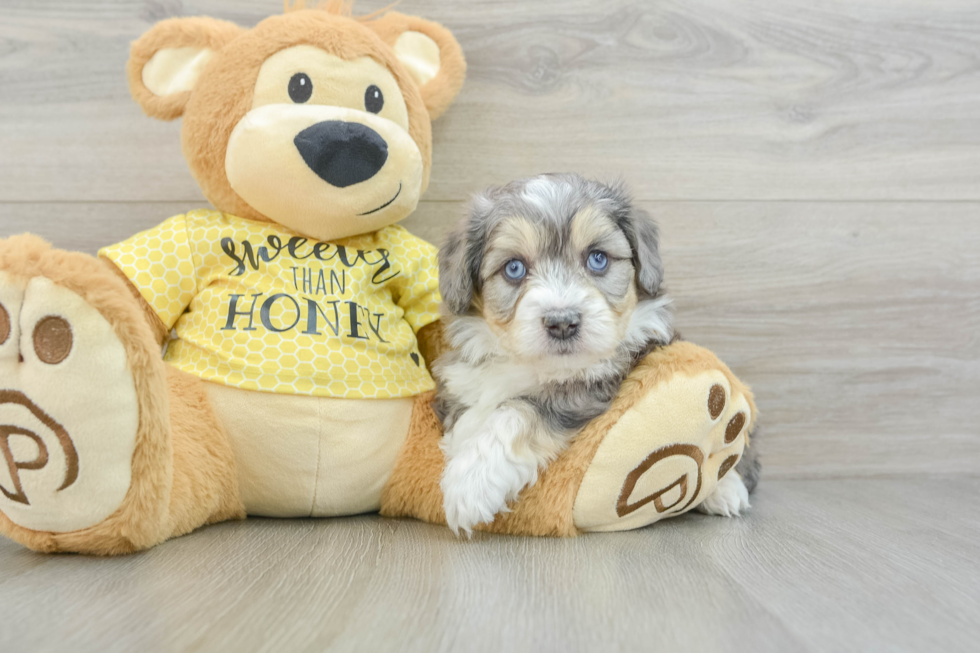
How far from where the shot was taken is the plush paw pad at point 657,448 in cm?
164

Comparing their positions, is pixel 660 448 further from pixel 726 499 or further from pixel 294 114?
pixel 294 114

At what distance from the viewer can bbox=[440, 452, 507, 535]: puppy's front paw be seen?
1.60 meters

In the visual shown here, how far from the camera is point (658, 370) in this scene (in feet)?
5.63

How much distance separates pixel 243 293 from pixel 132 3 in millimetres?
1172

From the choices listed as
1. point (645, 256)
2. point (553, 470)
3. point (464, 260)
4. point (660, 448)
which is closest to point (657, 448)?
point (660, 448)

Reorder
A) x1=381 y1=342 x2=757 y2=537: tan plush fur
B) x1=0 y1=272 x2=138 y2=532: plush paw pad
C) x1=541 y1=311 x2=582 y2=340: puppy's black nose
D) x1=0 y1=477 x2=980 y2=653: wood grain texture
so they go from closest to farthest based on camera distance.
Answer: x1=0 y1=477 x2=980 y2=653: wood grain texture < x1=0 y1=272 x2=138 y2=532: plush paw pad < x1=541 y1=311 x2=582 y2=340: puppy's black nose < x1=381 y1=342 x2=757 y2=537: tan plush fur

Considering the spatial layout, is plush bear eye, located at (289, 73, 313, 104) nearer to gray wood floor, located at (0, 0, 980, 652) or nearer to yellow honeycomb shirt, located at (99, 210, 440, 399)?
yellow honeycomb shirt, located at (99, 210, 440, 399)

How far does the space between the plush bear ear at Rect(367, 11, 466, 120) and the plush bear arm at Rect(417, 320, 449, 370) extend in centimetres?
65

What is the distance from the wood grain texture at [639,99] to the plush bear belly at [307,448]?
0.94 metres

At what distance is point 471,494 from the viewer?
5.24ft

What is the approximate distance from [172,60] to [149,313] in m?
0.69

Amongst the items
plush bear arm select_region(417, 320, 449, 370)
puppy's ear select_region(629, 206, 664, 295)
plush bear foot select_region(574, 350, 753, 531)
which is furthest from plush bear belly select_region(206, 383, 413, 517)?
puppy's ear select_region(629, 206, 664, 295)

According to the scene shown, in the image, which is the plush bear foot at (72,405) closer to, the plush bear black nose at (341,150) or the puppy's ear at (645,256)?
the plush bear black nose at (341,150)

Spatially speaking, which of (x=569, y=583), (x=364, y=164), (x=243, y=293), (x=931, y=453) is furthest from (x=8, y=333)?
(x=931, y=453)
